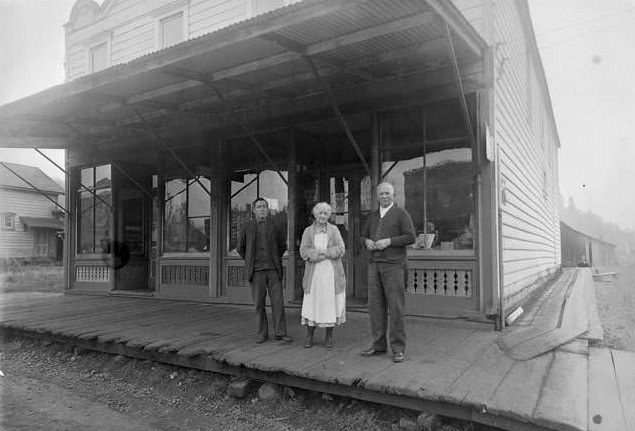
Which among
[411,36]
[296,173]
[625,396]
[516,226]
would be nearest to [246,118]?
[296,173]

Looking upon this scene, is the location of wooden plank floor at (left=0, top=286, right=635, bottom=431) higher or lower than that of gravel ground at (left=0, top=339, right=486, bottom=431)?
higher

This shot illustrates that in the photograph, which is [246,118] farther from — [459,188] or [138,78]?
[459,188]

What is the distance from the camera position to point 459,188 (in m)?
6.14

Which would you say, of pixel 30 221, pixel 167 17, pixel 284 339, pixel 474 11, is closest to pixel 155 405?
pixel 284 339

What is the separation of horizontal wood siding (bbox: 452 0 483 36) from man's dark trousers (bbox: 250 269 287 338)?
409cm

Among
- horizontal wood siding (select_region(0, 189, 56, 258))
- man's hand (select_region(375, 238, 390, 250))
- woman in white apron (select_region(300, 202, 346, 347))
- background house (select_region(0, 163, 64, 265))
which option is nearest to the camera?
man's hand (select_region(375, 238, 390, 250))

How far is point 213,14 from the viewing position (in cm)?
947

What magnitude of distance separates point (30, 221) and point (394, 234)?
94.0ft

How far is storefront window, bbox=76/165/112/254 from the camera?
33.7ft

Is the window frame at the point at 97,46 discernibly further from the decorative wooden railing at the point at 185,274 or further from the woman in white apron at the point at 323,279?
the woman in white apron at the point at 323,279

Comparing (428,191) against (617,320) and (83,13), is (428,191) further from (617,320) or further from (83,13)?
(83,13)

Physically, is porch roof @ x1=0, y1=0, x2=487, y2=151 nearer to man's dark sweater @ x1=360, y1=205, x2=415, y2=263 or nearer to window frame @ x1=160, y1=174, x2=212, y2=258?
A: window frame @ x1=160, y1=174, x2=212, y2=258

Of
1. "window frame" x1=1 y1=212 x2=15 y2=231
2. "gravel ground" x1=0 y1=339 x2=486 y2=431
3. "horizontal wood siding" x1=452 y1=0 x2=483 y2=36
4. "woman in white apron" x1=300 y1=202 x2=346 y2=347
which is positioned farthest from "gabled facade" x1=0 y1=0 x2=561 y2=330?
"window frame" x1=1 y1=212 x2=15 y2=231

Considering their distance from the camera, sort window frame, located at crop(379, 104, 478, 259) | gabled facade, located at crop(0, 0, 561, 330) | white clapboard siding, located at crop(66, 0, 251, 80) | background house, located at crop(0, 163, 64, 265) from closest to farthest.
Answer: gabled facade, located at crop(0, 0, 561, 330) < window frame, located at crop(379, 104, 478, 259) < white clapboard siding, located at crop(66, 0, 251, 80) < background house, located at crop(0, 163, 64, 265)
